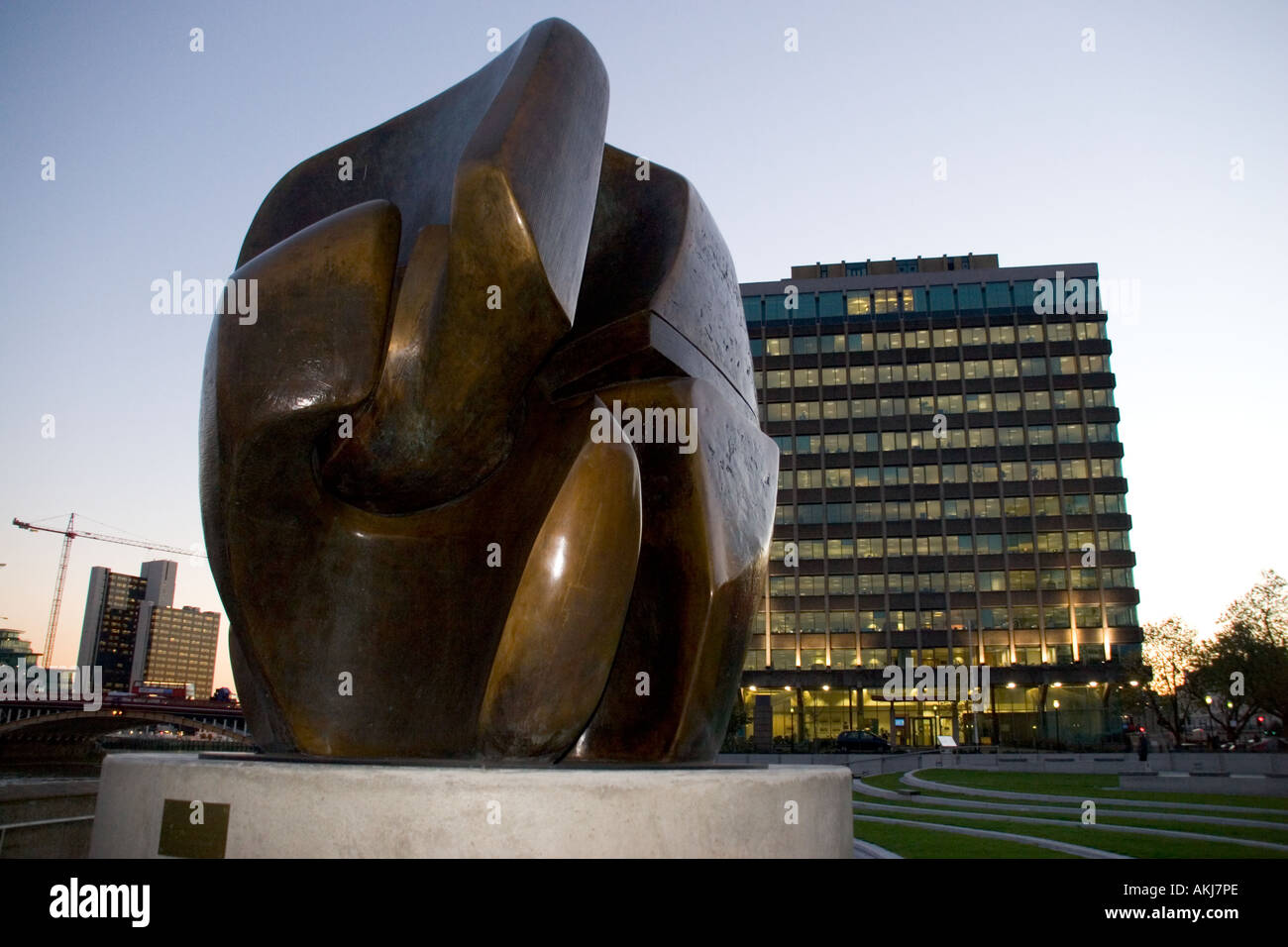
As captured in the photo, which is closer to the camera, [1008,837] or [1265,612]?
[1008,837]

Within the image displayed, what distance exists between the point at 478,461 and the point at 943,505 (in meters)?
67.6

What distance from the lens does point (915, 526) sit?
68.9 metres

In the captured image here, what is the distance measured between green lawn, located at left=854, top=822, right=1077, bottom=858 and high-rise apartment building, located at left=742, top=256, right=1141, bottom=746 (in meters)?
53.3

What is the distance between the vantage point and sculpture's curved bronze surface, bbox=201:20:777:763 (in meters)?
5.22

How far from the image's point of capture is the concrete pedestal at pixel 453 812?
4.18 m

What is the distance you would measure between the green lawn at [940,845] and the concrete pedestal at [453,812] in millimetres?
5028

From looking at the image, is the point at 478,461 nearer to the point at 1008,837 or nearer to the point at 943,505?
the point at 1008,837

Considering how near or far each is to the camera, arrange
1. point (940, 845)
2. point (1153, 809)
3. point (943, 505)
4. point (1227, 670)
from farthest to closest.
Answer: point (943, 505) < point (1227, 670) < point (1153, 809) < point (940, 845)

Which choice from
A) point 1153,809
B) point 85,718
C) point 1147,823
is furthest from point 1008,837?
point 85,718

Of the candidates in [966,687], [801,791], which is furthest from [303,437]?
[966,687]

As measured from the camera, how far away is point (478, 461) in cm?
572

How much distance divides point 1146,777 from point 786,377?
5326 cm

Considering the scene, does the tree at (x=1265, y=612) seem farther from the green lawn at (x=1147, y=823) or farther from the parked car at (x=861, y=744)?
the green lawn at (x=1147, y=823)

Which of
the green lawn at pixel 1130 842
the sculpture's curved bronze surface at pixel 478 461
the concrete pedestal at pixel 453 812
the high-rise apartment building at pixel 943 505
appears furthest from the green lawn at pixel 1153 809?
the high-rise apartment building at pixel 943 505
